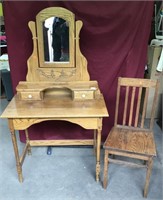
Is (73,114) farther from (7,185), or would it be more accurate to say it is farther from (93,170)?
(7,185)

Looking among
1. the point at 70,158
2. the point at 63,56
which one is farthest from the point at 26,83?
the point at 70,158

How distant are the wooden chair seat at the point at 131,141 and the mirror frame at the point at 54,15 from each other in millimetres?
757

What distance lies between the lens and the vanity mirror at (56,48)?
161 cm

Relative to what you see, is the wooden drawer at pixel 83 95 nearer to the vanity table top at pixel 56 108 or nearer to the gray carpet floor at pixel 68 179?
the vanity table top at pixel 56 108

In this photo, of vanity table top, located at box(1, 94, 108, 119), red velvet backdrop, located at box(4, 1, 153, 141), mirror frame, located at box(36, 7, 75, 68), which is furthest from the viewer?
red velvet backdrop, located at box(4, 1, 153, 141)

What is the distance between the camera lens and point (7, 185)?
5.69 feet

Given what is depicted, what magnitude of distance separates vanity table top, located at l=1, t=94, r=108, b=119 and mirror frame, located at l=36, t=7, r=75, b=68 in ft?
1.06

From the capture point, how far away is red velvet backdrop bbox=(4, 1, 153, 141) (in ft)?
5.74

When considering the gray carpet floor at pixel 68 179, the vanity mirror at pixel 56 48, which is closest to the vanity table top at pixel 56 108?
the vanity mirror at pixel 56 48

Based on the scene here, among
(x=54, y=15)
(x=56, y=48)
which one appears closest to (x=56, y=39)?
(x=56, y=48)

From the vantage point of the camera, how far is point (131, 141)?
5.30 ft

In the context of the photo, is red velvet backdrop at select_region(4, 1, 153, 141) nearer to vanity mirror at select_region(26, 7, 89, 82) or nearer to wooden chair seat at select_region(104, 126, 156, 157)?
vanity mirror at select_region(26, 7, 89, 82)

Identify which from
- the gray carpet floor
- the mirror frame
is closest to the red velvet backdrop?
the mirror frame

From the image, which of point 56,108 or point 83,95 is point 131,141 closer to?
point 83,95
